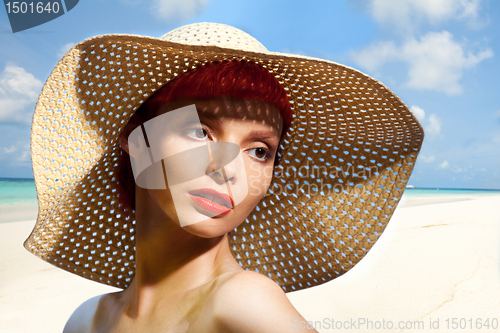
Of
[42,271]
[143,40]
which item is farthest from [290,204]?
[42,271]

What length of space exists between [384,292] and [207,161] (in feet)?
7.40

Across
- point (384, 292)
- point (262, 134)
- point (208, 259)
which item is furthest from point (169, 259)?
point (384, 292)

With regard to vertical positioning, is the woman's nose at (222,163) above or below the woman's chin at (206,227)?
above

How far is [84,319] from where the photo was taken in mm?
1216

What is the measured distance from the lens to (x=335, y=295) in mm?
2424

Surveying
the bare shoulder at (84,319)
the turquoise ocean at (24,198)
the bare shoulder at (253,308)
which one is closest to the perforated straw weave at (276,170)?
the bare shoulder at (84,319)

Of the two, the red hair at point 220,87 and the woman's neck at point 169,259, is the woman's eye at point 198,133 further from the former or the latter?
the woman's neck at point 169,259

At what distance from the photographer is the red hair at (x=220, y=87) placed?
0.84 meters

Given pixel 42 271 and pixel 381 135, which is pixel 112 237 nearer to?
pixel 381 135

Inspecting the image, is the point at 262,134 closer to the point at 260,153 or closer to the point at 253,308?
the point at 260,153

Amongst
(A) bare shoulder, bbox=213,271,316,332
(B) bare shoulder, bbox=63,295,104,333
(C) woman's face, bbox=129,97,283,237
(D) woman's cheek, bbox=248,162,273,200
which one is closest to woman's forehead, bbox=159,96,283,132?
(C) woman's face, bbox=129,97,283,237

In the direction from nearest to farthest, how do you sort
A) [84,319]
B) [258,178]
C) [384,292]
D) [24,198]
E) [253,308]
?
[253,308] → [258,178] → [84,319] → [384,292] → [24,198]

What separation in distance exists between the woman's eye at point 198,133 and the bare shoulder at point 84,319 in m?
0.89

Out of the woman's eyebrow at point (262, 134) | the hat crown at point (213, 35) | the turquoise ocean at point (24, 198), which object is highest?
the hat crown at point (213, 35)
